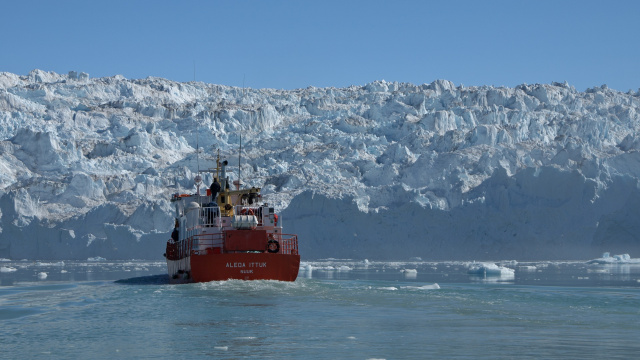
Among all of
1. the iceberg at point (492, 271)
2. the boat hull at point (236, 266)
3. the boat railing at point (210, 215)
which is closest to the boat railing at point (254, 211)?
the boat railing at point (210, 215)

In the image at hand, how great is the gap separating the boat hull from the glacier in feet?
76.4

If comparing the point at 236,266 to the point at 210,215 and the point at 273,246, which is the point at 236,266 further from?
the point at 210,215

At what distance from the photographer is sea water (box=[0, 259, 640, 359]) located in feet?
32.7

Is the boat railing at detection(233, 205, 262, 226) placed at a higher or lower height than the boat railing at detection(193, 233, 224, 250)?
higher

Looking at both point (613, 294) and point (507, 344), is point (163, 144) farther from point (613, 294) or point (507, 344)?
point (507, 344)

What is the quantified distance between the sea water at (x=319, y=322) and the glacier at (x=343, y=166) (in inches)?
897

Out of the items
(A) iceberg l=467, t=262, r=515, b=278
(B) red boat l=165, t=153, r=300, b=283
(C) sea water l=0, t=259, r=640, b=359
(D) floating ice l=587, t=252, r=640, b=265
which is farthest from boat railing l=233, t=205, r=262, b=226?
(D) floating ice l=587, t=252, r=640, b=265

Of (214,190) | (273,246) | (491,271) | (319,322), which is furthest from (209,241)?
(491,271)

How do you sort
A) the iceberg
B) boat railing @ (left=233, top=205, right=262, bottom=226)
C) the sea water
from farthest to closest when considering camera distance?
the iceberg
boat railing @ (left=233, top=205, right=262, bottom=226)
the sea water

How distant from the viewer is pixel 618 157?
4409 centimetres

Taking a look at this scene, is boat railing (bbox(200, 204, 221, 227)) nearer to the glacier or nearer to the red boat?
the red boat

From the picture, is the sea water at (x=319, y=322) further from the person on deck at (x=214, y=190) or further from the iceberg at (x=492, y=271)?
the iceberg at (x=492, y=271)

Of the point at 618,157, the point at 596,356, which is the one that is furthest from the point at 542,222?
the point at 596,356

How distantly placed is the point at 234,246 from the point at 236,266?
85 cm
